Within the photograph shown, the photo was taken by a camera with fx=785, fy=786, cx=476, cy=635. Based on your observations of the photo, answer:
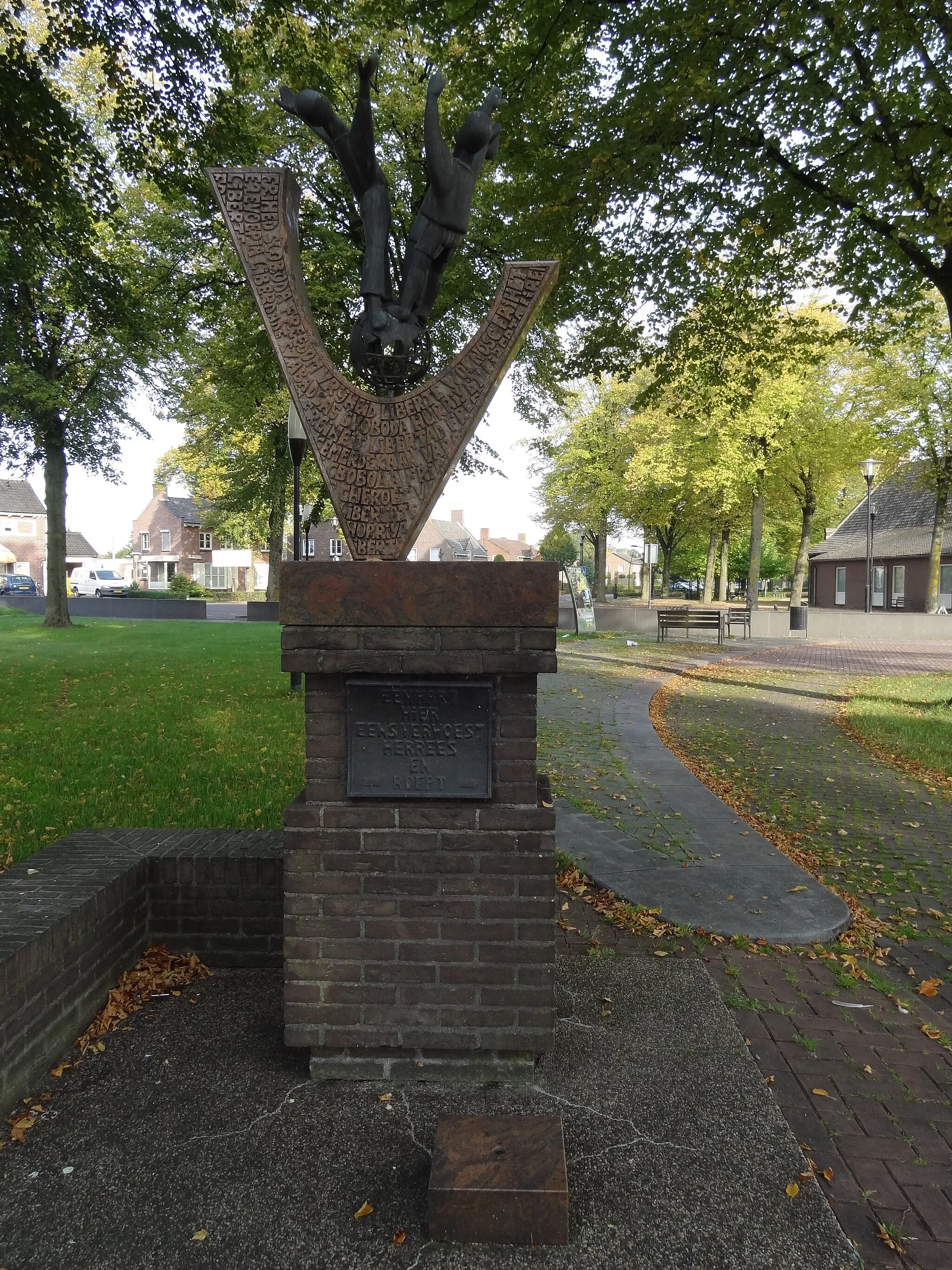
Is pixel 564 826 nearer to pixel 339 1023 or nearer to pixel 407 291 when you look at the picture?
pixel 339 1023

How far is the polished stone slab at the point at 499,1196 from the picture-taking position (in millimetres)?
2135

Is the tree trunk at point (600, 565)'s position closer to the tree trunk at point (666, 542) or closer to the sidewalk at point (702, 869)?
the tree trunk at point (666, 542)

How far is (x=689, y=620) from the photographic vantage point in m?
23.7

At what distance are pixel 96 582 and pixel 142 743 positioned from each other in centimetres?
4834

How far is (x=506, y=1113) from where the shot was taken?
2660 millimetres

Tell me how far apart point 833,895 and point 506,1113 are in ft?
10.0

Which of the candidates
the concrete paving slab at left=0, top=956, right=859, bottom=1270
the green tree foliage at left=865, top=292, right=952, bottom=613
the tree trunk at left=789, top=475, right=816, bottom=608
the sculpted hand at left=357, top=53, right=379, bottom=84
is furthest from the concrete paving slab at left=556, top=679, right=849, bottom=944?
the tree trunk at left=789, top=475, right=816, bottom=608

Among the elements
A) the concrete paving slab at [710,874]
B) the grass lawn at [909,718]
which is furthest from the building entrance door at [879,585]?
the concrete paving slab at [710,874]

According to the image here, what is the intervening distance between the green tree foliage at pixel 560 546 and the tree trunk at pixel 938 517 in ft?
67.4

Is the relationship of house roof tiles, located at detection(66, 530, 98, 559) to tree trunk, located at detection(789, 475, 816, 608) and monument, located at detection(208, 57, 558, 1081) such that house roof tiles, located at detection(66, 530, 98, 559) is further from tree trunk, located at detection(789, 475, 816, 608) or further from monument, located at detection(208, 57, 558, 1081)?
monument, located at detection(208, 57, 558, 1081)

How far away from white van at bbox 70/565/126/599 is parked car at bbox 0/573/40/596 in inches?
86.5

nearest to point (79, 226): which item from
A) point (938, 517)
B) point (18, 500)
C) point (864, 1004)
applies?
point (864, 1004)

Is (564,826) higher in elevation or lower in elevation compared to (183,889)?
lower

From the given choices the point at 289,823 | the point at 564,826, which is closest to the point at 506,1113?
the point at 289,823
